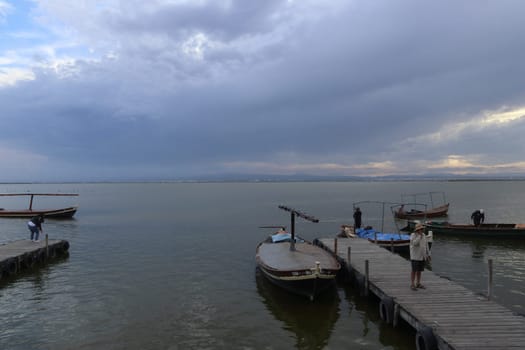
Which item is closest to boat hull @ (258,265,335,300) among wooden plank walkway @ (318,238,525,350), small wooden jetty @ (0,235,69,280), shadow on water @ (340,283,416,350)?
shadow on water @ (340,283,416,350)

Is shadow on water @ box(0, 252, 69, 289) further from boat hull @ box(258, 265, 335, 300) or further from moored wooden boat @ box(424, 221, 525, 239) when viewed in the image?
moored wooden boat @ box(424, 221, 525, 239)

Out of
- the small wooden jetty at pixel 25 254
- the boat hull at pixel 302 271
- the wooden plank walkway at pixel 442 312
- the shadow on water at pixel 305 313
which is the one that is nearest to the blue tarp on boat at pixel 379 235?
the wooden plank walkway at pixel 442 312

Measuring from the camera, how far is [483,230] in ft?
114

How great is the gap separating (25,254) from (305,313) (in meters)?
18.6

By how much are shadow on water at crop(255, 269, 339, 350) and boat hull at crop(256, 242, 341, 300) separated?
536 mm

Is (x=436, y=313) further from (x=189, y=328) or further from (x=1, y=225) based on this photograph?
(x=1, y=225)

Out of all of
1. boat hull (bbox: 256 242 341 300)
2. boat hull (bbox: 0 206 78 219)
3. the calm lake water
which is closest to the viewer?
the calm lake water

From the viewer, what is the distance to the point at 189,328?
14.4m

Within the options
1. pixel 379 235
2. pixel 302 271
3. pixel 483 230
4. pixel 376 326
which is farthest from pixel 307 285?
pixel 483 230

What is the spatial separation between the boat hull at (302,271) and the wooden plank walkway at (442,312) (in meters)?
Answer: 1.85

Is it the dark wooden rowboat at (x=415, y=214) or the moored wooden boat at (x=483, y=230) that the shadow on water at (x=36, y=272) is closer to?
the moored wooden boat at (x=483, y=230)

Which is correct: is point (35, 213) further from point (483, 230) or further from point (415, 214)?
point (483, 230)

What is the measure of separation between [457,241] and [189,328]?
29008 mm

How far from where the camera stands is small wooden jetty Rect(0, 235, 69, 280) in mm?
21797
